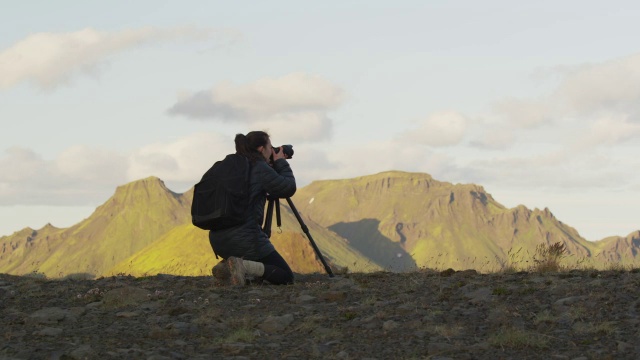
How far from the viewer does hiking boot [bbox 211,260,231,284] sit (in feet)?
41.8

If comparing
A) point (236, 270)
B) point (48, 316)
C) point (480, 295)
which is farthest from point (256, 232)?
point (480, 295)

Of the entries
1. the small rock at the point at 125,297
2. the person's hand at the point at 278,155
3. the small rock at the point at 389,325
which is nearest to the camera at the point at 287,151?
the person's hand at the point at 278,155

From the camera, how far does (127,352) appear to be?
8781mm

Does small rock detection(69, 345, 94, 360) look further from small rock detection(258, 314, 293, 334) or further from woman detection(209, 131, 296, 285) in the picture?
woman detection(209, 131, 296, 285)

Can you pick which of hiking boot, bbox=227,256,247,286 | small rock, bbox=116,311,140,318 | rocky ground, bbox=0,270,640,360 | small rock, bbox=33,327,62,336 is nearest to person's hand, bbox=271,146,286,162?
hiking boot, bbox=227,256,247,286

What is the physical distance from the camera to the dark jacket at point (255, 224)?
12.7m

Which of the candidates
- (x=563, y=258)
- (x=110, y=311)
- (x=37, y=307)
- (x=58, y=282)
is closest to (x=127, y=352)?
(x=110, y=311)

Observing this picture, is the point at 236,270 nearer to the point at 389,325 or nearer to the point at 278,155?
the point at 278,155

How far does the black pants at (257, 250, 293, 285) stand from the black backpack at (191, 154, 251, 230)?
2.84 ft

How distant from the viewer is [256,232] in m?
12.9

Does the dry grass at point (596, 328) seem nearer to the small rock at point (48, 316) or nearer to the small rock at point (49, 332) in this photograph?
the small rock at point (49, 332)

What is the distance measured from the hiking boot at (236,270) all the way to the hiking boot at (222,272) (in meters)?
0.07

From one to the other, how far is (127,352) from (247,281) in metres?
4.34

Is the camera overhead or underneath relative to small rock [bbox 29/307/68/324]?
overhead
